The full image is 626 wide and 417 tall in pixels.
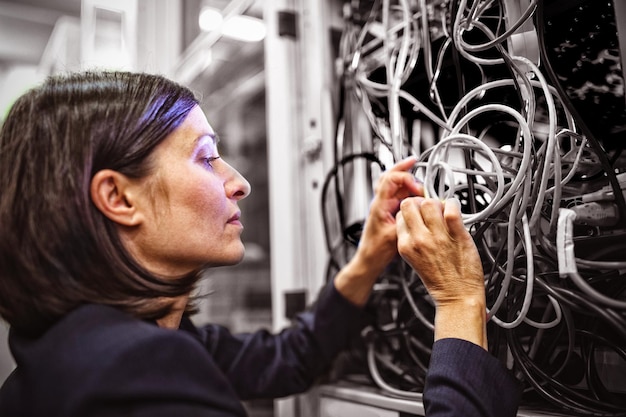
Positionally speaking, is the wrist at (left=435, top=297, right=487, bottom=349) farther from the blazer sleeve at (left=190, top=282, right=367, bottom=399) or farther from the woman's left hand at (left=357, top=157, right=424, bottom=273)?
the blazer sleeve at (left=190, top=282, right=367, bottom=399)

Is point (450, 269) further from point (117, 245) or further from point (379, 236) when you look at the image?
point (117, 245)

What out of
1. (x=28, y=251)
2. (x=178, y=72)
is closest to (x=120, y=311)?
(x=28, y=251)

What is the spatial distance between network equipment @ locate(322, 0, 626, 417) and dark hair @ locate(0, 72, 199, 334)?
40 centimetres

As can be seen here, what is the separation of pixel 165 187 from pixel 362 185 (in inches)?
16.9

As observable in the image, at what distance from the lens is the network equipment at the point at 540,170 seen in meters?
0.54

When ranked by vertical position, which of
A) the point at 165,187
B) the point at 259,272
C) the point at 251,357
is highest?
the point at 165,187

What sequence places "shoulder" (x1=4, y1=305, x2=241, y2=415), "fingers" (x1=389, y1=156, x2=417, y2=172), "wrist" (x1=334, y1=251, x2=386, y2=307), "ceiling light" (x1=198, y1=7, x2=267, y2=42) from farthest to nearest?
"ceiling light" (x1=198, y1=7, x2=267, y2=42)
"wrist" (x1=334, y1=251, x2=386, y2=307)
"fingers" (x1=389, y1=156, x2=417, y2=172)
"shoulder" (x1=4, y1=305, x2=241, y2=415)

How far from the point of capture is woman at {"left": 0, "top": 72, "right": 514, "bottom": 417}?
19.4 inches

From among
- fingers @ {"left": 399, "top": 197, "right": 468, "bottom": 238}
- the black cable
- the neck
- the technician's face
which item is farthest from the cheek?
the black cable

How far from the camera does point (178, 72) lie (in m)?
1.39

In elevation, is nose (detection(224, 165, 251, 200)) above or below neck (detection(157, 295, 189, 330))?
above

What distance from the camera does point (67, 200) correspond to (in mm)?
541

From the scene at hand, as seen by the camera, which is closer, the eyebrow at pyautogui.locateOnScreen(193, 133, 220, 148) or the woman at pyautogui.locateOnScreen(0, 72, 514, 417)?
the woman at pyautogui.locateOnScreen(0, 72, 514, 417)

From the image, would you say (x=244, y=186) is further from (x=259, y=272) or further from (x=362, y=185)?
(x=259, y=272)
